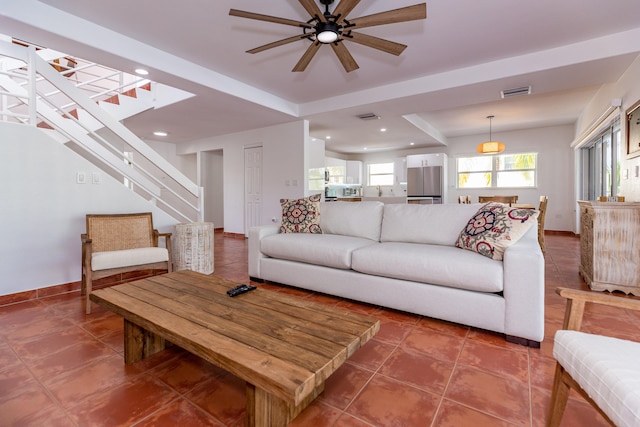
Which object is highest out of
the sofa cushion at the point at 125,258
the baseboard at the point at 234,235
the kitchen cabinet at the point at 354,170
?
the kitchen cabinet at the point at 354,170

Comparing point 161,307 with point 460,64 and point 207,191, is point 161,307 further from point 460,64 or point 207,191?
point 207,191

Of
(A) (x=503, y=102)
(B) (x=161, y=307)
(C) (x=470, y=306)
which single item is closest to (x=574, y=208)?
(A) (x=503, y=102)

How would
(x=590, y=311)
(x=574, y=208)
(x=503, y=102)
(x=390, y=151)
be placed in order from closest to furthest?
(x=590, y=311)
(x=503, y=102)
(x=574, y=208)
(x=390, y=151)

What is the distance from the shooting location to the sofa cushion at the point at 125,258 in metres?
2.58

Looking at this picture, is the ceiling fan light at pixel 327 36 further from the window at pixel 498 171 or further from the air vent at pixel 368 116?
the window at pixel 498 171

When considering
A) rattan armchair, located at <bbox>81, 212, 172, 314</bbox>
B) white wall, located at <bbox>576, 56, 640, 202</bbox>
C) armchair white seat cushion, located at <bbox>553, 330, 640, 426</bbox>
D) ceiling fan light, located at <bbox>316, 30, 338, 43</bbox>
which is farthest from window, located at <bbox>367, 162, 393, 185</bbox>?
armchair white seat cushion, located at <bbox>553, 330, 640, 426</bbox>

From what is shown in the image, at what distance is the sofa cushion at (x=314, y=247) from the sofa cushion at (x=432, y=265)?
128 mm

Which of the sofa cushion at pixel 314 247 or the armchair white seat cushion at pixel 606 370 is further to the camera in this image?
the sofa cushion at pixel 314 247

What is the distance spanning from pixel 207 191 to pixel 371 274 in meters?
6.42

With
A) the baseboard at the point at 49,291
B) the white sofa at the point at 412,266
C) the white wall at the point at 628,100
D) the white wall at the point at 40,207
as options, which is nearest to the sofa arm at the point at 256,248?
the white sofa at the point at 412,266

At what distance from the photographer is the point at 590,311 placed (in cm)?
244

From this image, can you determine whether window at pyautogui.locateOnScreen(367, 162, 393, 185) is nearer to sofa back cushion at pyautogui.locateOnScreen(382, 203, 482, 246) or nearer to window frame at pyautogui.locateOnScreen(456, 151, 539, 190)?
window frame at pyautogui.locateOnScreen(456, 151, 539, 190)

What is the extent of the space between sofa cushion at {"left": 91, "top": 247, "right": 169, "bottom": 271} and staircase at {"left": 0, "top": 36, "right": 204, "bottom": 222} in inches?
38.2

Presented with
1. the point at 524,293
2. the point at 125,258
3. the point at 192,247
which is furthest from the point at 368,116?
the point at 125,258
